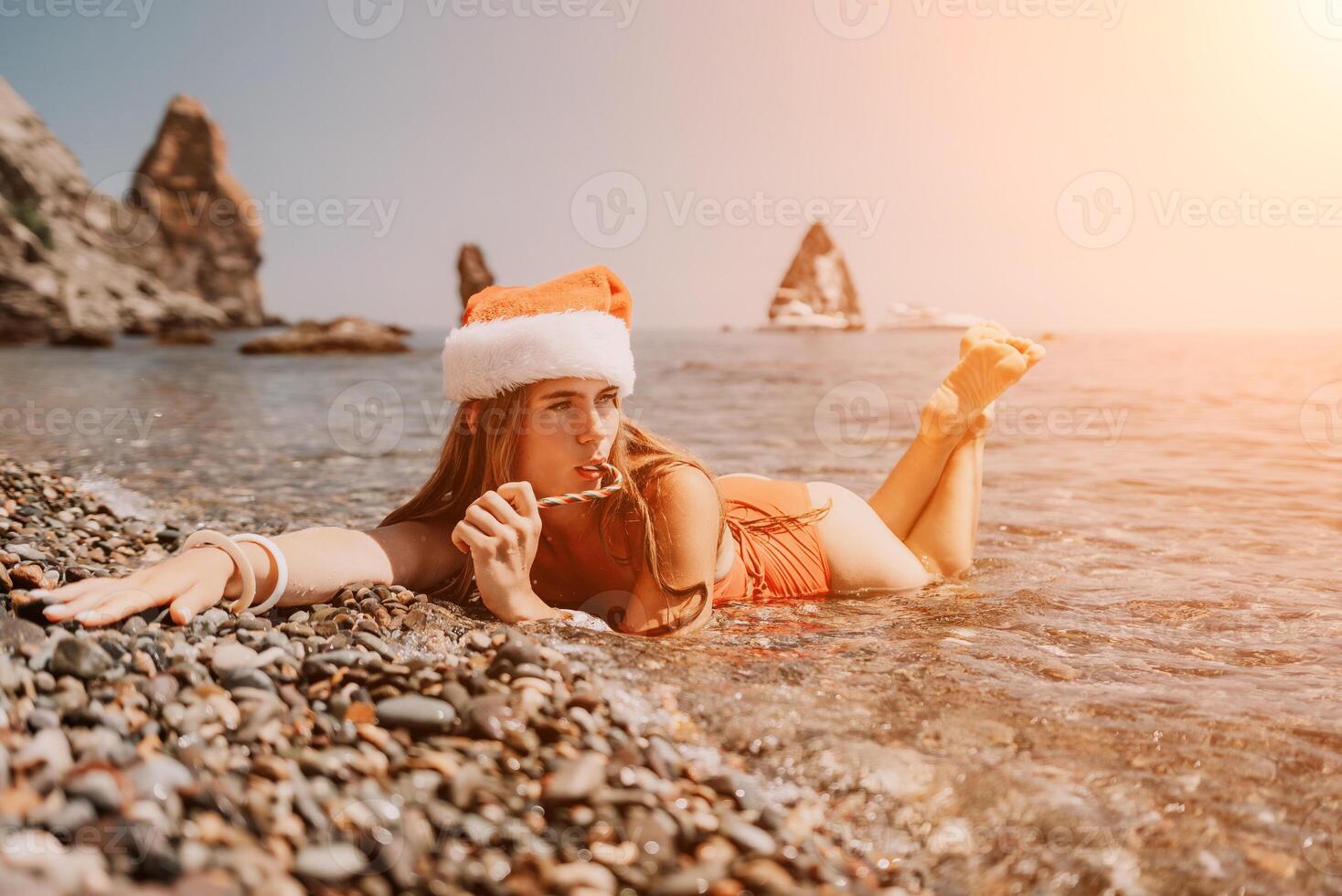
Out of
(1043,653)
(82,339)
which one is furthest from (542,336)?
(82,339)

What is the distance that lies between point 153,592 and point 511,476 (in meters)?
1.24

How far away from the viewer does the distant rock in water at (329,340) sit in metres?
37.3

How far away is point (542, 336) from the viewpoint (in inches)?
129

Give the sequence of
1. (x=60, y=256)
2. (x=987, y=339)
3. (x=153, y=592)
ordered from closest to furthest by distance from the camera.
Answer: (x=153, y=592), (x=987, y=339), (x=60, y=256)

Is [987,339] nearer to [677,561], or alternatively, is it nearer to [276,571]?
[677,561]

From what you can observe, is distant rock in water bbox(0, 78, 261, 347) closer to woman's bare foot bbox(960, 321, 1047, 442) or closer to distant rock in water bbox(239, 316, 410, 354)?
distant rock in water bbox(239, 316, 410, 354)

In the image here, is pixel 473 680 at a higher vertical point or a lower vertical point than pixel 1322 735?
higher

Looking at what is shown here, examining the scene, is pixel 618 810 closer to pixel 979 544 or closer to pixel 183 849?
pixel 183 849

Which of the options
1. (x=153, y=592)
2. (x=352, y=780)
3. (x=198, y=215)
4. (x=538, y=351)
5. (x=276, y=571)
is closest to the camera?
(x=352, y=780)

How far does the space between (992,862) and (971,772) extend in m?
0.36

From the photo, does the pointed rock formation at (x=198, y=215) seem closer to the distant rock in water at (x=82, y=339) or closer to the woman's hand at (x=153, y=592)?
the distant rock in water at (x=82, y=339)

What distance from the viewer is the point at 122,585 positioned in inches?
109

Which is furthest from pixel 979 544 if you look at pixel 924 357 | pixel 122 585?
pixel 924 357

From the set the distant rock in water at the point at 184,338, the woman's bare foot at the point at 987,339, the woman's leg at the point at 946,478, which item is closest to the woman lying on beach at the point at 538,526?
the woman's leg at the point at 946,478
